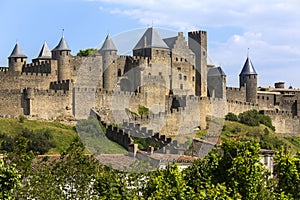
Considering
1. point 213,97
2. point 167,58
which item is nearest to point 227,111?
point 213,97

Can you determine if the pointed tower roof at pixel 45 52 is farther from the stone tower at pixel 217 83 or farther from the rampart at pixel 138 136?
the stone tower at pixel 217 83

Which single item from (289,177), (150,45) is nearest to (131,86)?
(150,45)

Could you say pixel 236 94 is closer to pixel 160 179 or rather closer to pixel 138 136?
pixel 138 136

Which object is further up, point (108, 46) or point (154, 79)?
point (108, 46)

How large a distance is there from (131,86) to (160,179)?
44279 mm

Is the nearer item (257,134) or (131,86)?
(131,86)

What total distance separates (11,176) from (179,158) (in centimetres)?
2621

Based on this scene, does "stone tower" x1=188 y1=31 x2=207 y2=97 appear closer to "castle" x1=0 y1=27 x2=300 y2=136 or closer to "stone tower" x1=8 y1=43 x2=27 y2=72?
"castle" x1=0 y1=27 x2=300 y2=136

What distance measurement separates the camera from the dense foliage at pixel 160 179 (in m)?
32.0

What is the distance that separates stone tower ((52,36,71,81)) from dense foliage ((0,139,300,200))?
3638 cm

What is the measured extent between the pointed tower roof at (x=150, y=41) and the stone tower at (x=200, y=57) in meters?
4.89

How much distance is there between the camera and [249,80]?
91.9 metres

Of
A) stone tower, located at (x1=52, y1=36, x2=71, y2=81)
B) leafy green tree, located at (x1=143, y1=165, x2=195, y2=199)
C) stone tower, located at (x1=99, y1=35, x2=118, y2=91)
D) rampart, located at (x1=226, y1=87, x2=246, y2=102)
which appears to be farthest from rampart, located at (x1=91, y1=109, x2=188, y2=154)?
leafy green tree, located at (x1=143, y1=165, x2=195, y2=199)

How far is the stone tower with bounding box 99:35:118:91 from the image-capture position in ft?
247
